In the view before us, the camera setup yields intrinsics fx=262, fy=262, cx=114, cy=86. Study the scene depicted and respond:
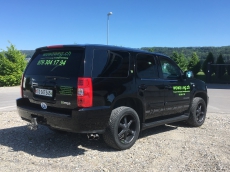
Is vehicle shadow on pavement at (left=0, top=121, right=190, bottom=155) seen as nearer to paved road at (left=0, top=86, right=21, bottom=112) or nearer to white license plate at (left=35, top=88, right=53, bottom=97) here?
white license plate at (left=35, top=88, right=53, bottom=97)

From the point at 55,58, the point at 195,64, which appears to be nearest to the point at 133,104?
the point at 55,58

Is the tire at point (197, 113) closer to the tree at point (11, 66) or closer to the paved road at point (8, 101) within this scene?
the paved road at point (8, 101)

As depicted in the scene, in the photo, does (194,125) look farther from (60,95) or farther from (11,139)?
(11,139)

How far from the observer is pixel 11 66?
67.0 ft

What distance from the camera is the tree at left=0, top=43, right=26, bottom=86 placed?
20.5m

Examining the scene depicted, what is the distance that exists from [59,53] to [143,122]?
206 centimetres

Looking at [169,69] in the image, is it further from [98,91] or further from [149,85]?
[98,91]

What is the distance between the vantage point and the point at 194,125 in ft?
22.0

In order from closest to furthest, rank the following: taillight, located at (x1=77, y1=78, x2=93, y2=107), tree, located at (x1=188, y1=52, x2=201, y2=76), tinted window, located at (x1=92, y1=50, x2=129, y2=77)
A: taillight, located at (x1=77, y1=78, x2=93, y2=107) → tinted window, located at (x1=92, y1=50, x2=129, y2=77) → tree, located at (x1=188, y1=52, x2=201, y2=76)

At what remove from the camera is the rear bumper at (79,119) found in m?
4.03

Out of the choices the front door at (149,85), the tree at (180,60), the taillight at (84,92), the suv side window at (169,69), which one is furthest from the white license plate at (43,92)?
the tree at (180,60)

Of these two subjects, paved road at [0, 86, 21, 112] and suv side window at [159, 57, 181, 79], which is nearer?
suv side window at [159, 57, 181, 79]

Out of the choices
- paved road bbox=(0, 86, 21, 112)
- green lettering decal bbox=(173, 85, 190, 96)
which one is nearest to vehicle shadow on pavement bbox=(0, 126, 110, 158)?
green lettering decal bbox=(173, 85, 190, 96)

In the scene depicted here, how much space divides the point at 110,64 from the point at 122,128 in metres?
1.16
